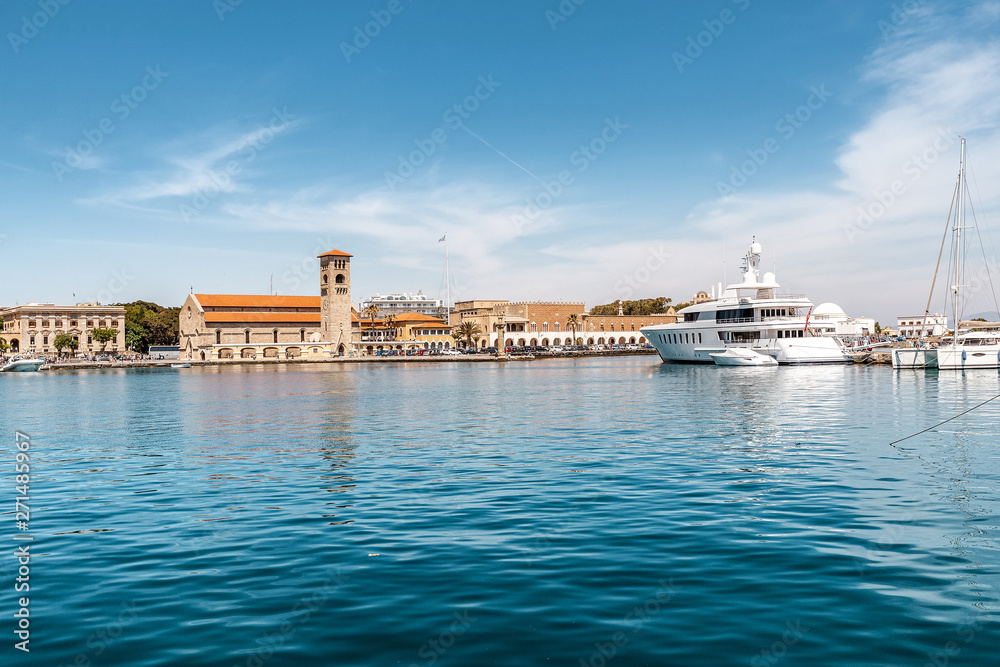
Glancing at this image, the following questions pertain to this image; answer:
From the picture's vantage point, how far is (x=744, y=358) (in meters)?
70.3

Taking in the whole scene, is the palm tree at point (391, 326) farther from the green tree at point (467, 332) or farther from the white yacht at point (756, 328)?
the white yacht at point (756, 328)

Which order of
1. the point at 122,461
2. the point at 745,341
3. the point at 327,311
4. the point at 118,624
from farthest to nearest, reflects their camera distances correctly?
the point at 327,311 < the point at 745,341 < the point at 122,461 < the point at 118,624

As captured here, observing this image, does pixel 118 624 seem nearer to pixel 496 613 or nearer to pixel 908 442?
pixel 496 613

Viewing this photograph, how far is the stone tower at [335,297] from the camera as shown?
429ft

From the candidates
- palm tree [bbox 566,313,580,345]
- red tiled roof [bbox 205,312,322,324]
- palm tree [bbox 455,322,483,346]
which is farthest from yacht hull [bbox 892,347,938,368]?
red tiled roof [bbox 205,312,322,324]

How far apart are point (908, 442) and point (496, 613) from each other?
17037 mm

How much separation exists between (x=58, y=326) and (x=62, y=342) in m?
8.53

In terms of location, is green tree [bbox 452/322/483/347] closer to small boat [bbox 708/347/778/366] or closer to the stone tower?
the stone tower

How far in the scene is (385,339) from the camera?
506 ft

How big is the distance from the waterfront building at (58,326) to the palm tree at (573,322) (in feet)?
309

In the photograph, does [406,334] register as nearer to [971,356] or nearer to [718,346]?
[718,346]

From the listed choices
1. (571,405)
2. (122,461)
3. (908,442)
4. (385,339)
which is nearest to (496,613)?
(122,461)

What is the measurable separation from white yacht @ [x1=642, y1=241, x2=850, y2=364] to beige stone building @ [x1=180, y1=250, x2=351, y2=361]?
6815cm

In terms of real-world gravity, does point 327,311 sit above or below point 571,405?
above
